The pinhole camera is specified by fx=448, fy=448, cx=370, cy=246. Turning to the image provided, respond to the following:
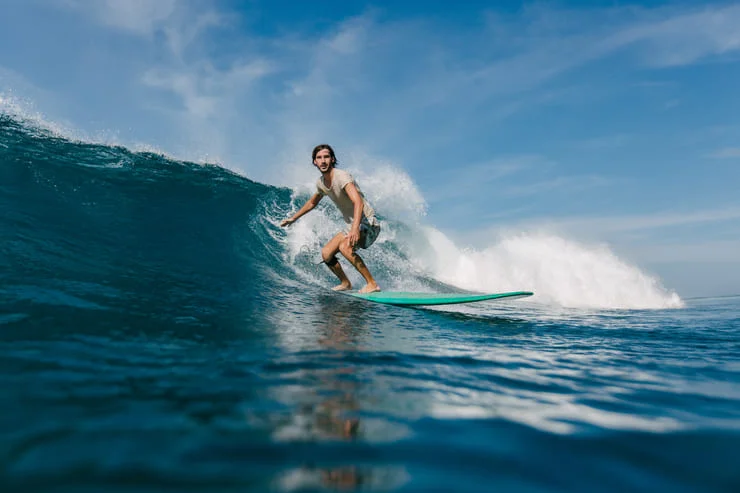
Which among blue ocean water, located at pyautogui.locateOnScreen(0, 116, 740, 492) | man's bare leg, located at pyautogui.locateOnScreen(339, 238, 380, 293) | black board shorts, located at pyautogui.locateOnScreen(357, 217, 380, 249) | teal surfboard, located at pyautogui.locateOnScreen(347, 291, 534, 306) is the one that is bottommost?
blue ocean water, located at pyautogui.locateOnScreen(0, 116, 740, 492)

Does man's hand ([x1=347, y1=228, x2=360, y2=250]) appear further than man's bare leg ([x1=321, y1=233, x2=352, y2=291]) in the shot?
No

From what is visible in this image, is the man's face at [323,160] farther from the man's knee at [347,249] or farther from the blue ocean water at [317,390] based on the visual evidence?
the blue ocean water at [317,390]

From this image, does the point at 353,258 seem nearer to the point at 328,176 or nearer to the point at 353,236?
the point at 353,236

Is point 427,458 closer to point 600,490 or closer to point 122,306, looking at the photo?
point 600,490

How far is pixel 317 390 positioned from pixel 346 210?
4723 millimetres

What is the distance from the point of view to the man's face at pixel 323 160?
6273 mm

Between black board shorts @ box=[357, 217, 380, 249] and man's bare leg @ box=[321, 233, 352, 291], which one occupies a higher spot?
black board shorts @ box=[357, 217, 380, 249]

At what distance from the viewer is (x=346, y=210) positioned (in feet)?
22.2

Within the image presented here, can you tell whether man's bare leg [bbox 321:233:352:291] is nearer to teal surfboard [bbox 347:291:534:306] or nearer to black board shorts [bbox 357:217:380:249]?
black board shorts [bbox 357:217:380:249]

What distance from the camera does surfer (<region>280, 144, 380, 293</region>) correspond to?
6227 mm

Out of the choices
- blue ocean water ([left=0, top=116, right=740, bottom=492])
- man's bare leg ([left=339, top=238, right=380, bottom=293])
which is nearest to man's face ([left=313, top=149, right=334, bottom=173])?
man's bare leg ([left=339, top=238, right=380, bottom=293])

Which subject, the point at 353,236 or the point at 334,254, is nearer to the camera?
the point at 353,236

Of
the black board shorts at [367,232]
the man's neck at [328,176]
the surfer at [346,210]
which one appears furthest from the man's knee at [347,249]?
the man's neck at [328,176]

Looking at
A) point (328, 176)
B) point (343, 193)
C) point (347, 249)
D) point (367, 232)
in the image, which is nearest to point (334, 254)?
point (347, 249)
